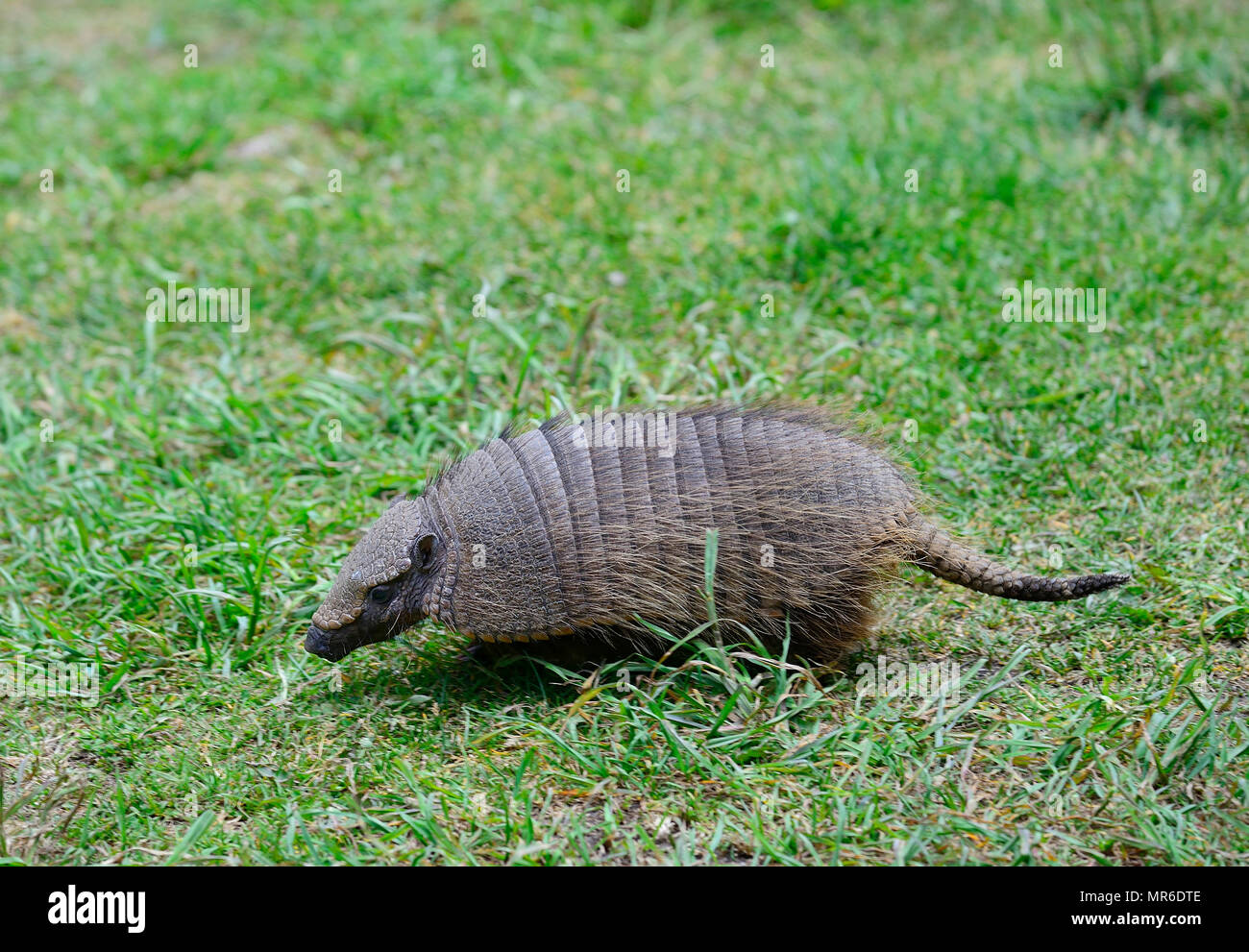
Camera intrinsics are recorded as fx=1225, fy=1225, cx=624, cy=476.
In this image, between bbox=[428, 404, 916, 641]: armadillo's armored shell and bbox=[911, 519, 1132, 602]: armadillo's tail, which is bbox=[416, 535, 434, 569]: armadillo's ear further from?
bbox=[911, 519, 1132, 602]: armadillo's tail

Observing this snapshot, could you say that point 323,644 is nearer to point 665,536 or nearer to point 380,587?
point 380,587

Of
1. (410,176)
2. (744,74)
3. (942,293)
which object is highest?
(744,74)

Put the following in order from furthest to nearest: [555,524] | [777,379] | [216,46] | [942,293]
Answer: [216,46] → [942,293] → [777,379] → [555,524]

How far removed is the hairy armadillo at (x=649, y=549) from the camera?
12.3ft

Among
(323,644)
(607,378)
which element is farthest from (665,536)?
(607,378)

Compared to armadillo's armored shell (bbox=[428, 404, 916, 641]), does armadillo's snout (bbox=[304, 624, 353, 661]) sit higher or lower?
lower

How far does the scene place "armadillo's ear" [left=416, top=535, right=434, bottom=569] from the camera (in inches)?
150

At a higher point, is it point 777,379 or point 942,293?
point 942,293

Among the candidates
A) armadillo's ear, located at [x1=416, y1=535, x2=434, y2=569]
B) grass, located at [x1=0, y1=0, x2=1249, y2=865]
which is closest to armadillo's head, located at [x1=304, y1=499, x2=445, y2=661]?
armadillo's ear, located at [x1=416, y1=535, x2=434, y2=569]

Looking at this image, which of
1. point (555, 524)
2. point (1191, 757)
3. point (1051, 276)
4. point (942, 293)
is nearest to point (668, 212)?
point (942, 293)

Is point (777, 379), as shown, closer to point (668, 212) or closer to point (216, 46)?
point (668, 212)
